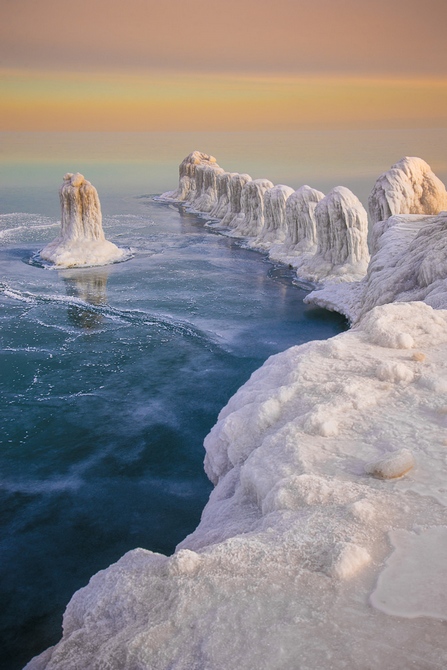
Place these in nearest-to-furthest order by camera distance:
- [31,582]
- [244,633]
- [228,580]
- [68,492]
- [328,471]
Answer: [244,633], [228,580], [328,471], [31,582], [68,492]

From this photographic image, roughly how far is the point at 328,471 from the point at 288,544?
115 centimetres

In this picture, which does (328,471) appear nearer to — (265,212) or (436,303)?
(436,303)

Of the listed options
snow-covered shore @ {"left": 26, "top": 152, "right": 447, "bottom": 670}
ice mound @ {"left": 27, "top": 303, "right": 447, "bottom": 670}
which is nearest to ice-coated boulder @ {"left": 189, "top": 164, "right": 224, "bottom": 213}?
snow-covered shore @ {"left": 26, "top": 152, "right": 447, "bottom": 670}

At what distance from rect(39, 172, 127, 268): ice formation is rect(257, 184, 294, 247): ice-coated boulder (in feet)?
28.6

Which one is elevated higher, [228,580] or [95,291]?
[228,580]

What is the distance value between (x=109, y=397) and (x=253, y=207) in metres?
24.8

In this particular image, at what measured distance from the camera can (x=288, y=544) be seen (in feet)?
13.5

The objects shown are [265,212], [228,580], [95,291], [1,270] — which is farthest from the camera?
[265,212]

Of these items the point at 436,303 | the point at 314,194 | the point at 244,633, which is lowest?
the point at 244,633

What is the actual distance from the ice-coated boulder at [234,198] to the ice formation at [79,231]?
13416 mm

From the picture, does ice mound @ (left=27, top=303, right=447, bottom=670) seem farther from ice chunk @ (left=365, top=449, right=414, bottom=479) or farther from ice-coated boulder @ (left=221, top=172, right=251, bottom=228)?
ice-coated boulder @ (left=221, top=172, right=251, bottom=228)

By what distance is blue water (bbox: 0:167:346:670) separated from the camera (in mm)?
8562

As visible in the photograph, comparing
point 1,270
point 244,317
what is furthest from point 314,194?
point 1,270

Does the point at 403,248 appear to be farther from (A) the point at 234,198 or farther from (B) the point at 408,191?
(A) the point at 234,198
